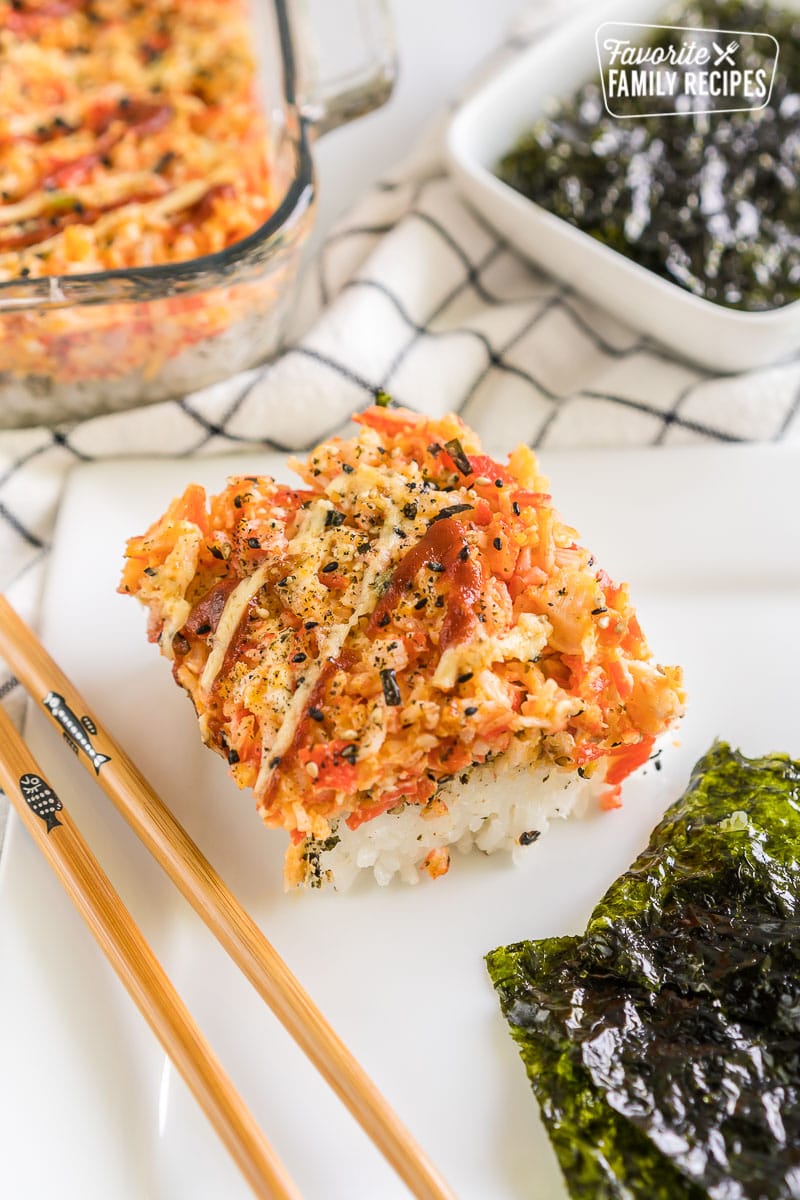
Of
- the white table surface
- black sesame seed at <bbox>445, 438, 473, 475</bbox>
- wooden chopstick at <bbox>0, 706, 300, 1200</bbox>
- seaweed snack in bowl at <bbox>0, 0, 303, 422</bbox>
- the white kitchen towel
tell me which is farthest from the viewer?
the white table surface

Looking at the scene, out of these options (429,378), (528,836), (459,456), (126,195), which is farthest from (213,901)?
(126,195)

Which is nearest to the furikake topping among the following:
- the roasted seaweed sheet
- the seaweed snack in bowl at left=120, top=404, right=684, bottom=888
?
the seaweed snack in bowl at left=120, top=404, right=684, bottom=888

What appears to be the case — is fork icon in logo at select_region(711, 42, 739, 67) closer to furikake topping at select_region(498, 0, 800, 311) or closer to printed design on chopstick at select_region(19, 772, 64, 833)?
furikake topping at select_region(498, 0, 800, 311)

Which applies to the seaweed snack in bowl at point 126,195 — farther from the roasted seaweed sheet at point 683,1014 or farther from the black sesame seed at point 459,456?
the roasted seaweed sheet at point 683,1014

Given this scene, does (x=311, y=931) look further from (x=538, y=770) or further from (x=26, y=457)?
(x=26, y=457)

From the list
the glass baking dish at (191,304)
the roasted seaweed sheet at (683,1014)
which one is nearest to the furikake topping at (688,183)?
the glass baking dish at (191,304)

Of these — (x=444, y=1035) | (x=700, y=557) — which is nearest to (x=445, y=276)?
(x=700, y=557)

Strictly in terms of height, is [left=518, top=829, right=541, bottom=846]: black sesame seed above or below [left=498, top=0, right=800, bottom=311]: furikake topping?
below

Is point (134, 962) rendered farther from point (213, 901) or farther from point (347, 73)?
point (347, 73)
